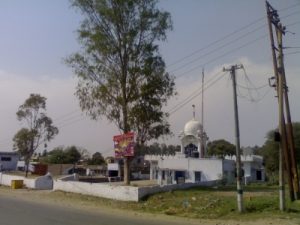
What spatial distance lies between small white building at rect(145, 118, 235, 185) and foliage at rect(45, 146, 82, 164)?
50653 mm

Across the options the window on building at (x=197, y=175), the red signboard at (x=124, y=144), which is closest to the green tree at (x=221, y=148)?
the window on building at (x=197, y=175)

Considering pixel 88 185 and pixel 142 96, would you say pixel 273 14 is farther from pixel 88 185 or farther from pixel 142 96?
pixel 88 185

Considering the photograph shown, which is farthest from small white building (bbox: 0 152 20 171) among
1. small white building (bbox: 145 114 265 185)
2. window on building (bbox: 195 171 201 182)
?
window on building (bbox: 195 171 201 182)

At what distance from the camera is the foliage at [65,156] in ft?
342

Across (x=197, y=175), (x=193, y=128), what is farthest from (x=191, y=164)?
A: (x=193, y=128)

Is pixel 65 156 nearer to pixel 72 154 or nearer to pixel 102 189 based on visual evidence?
pixel 72 154

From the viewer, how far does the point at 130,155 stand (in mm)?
33719

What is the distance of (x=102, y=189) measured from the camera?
3238cm

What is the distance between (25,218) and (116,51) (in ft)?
60.6

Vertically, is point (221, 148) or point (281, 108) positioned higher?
point (221, 148)

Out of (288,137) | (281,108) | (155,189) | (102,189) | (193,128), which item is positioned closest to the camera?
(281,108)

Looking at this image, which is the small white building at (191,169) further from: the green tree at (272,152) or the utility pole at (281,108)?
the utility pole at (281,108)

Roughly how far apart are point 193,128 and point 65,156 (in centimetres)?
5889

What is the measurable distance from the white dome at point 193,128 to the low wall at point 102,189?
1919cm
